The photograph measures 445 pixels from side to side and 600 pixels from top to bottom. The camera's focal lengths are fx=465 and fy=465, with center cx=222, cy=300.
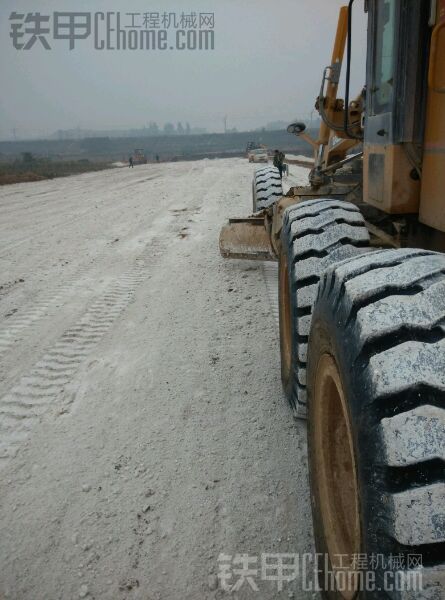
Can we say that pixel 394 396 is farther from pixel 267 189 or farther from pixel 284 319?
pixel 267 189

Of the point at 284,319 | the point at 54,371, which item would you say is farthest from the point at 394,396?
the point at 54,371

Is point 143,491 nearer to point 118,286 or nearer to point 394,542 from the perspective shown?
point 394,542

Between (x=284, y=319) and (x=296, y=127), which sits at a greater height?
(x=296, y=127)

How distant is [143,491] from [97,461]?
0.36 metres

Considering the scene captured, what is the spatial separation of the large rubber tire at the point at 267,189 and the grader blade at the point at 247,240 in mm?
1314

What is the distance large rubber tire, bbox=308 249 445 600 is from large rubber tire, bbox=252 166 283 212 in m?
5.46

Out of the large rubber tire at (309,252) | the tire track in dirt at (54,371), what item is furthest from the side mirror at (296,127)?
the large rubber tire at (309,252)

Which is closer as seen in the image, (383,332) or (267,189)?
(383,332)

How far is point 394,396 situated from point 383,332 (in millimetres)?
181

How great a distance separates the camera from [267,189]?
7.09 meters

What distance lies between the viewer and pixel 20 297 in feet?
16.7

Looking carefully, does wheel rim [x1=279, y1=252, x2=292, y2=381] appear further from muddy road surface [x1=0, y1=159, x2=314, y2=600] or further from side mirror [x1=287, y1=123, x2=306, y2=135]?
side mirror [x1=287, y1=123, x2=306, y2=135]

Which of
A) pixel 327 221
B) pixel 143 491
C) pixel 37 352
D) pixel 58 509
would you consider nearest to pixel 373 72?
pixel 327 221

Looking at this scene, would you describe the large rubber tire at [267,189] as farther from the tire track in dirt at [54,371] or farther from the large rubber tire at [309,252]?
the large rubber tire at [309,252]
